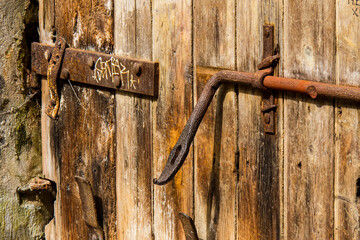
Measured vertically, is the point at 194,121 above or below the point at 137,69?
below

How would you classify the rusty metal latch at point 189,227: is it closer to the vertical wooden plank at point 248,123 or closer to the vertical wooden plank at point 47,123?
the vertical wooden plank at point 248,123

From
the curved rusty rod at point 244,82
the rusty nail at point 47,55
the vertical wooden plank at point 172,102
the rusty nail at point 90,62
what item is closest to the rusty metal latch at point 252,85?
the curved rusty rod at point 244,82

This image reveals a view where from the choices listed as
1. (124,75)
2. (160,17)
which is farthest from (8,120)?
(160,17)

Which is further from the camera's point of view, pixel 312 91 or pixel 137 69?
pixel 137 69


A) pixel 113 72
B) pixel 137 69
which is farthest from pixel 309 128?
pixel 113 72

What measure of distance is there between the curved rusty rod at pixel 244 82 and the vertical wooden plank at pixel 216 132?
0.06 meters

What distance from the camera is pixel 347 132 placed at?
1.12 metres

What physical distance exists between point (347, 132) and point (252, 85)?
25 centimetres

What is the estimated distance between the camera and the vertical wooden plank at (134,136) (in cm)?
164

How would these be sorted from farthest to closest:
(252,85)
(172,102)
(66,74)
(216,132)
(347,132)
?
1. (66,74)
2. (172,102)
3. (216,132)
4. (252,85)
5. (347,132)

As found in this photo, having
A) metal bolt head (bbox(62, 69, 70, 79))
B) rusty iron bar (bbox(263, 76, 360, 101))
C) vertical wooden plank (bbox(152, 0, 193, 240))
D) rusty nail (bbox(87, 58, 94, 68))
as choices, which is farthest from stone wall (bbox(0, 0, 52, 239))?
rusty iron bar (bbox(263, 76, 360, 101))

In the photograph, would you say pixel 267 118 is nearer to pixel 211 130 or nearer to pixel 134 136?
pixel 211 130

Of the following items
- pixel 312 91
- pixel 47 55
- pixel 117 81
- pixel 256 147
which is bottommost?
pixel 256 147

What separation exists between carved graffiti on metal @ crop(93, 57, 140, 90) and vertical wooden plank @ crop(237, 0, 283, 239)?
419mm
